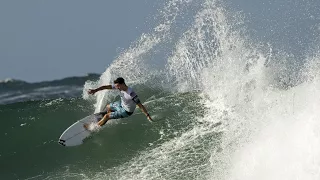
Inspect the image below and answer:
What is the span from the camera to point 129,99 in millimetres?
9031

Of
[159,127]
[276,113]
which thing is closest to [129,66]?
[159,127]

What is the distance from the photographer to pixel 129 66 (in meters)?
12.5

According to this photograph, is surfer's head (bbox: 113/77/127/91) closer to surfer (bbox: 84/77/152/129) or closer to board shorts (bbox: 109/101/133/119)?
surfer (bbox: 84/77/152/129)

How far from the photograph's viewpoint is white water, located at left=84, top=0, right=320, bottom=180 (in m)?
7.28

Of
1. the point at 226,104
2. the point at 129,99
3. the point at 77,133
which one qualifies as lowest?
the point at 226,104

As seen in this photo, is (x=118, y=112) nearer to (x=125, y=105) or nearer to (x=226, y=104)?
(x=125, y=105)

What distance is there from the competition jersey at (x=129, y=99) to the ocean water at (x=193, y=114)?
0.58 meters

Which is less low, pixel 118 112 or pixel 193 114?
pixel 118 112

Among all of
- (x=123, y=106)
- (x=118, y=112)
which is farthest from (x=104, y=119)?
(x=123, y=106)

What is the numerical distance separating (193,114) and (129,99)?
1.60 meters

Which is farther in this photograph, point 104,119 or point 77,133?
point 104,119

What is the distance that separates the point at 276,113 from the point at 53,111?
5.10m

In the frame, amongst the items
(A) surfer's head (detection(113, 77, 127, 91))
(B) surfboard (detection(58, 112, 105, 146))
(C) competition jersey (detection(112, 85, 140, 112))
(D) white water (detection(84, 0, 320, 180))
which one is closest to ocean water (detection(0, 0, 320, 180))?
(D) white water (detection(84, 0, 320, 180))

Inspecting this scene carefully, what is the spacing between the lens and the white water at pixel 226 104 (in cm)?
728
